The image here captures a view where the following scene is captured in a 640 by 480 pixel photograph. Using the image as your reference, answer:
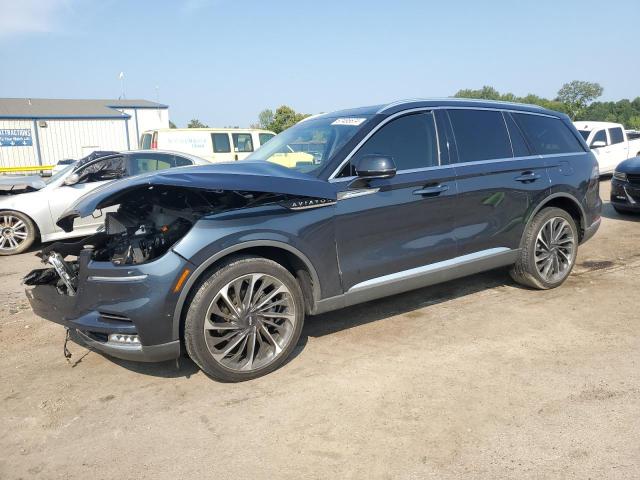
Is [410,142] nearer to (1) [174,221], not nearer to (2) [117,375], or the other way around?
(1) [174,221]

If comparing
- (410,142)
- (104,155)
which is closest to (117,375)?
(410,142)

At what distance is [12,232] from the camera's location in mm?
7785

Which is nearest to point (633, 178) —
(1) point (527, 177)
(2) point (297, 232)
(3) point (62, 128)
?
(1) point (527, 177)

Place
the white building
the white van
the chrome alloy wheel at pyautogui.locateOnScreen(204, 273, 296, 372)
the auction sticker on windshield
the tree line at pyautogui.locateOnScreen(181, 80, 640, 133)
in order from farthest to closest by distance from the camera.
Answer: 1. the tree line at pyautogui.locateOnScreen(181, 80, 640, 133)
2. the white building
3. the white van
4. the auction sticker on windshield
5. the chrome alloy wheel at pyautogui.locateOnScreen(204, 273, 296, 372)

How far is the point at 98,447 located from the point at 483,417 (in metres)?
2.14

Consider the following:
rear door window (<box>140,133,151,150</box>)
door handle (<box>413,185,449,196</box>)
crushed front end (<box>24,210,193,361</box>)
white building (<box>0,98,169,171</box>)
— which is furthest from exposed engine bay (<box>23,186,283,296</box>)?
white building (<box>0,98,169,171</box>)

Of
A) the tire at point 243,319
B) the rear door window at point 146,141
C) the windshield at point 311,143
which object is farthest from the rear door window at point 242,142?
the tire at point 243,319

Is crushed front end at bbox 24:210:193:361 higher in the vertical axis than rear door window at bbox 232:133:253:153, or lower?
lower

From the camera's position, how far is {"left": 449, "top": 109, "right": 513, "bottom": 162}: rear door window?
14.1 ft

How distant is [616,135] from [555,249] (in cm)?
1150

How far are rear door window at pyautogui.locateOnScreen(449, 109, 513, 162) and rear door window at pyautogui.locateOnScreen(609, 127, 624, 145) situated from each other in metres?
11.5

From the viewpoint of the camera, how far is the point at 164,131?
13.6m

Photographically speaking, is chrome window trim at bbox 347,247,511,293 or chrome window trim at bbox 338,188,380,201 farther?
chrome window trim at bbox 347,247,511,293

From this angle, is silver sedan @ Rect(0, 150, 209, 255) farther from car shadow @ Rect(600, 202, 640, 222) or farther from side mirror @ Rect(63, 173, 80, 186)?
car shadow @ Rect(600, 202, 640, 222)
